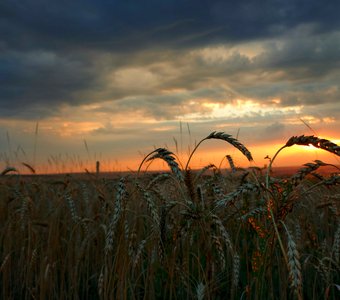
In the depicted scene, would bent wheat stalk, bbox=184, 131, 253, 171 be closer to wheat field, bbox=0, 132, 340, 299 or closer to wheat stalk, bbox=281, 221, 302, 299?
wheat field, bbox=0, 132, 340, 299

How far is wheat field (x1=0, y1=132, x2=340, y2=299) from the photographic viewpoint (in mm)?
2186

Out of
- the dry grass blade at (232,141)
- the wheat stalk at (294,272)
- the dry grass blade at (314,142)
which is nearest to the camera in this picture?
the wheat stalk at (294,272)

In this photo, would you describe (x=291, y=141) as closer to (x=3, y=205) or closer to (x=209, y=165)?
(x=209, y=165)

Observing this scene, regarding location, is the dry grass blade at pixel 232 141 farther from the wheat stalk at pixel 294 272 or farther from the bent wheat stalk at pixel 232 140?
the wheat stalk at pixel 294 272

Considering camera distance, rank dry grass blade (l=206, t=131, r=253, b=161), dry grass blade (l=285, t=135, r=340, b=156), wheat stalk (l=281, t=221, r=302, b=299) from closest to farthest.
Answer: wheat stalk (l=281, t=221, r=302, b=299), dry grass blade (l=285, t=135, r=340, b=156), dry grass blade (l=206, t=131, r=253, b=161)

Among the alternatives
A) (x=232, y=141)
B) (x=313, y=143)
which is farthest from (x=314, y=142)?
(x=232, y=141)

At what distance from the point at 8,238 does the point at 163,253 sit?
3.17 m

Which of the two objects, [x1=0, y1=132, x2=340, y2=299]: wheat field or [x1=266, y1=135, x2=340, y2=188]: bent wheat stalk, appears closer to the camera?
[x1=266, y1=135, x2=340, y2=188]: bent wheat stalk

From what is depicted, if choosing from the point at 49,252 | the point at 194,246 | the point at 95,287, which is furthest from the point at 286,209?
the point at 95,287

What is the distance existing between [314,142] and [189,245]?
88.9 inches

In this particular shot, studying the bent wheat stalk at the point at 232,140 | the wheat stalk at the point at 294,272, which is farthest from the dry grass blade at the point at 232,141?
the wheat stalk at the point at 294,272

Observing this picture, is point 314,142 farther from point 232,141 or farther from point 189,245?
point 189,245

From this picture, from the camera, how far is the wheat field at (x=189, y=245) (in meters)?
2.19

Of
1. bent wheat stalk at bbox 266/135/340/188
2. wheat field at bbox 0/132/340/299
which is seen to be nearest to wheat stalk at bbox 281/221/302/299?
wheat field at bbox 0/132/340/299
